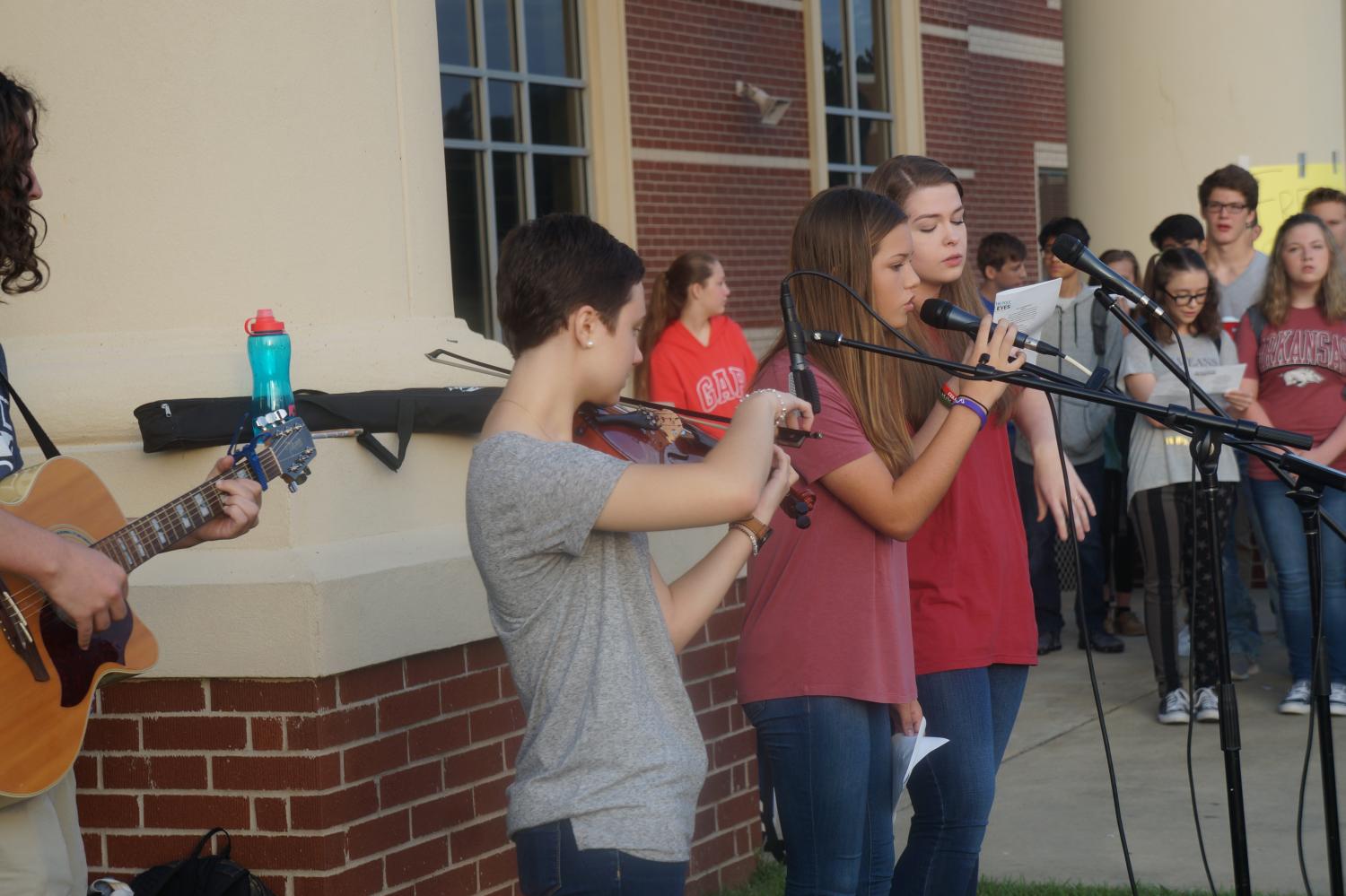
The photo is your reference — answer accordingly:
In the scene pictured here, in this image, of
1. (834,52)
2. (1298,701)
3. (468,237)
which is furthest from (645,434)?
(834,52)

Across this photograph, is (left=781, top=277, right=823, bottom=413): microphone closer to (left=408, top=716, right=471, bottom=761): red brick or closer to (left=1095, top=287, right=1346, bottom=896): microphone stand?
(left=1095, top=287, right=1346, bottom=896): microphone stand

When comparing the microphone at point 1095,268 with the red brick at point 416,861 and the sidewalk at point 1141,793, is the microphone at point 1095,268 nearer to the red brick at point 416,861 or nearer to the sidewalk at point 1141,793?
the red brick at point 416,861

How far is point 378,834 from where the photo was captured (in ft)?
12.5

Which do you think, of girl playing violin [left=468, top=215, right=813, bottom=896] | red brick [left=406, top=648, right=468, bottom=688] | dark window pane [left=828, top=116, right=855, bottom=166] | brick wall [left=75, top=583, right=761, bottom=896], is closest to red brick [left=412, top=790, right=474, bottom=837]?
brick wall [left=75, top=583, right=761, bottom=896]

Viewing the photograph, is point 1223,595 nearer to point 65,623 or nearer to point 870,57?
point 65,623

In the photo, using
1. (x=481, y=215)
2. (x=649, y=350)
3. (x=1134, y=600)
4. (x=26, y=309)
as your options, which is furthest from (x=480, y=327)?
(x=26, y=309)

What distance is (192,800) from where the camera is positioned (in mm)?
3803

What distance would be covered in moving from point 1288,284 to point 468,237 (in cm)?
503

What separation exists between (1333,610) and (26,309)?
17.3 feet

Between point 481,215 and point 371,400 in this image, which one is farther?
point 481,215

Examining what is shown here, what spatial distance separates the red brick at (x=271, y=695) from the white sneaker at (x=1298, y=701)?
4719 millimetres

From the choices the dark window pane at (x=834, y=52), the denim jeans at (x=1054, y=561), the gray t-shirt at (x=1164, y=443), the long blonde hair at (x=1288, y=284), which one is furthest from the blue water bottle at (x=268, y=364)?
the dark window pane at (x=834, y=52)

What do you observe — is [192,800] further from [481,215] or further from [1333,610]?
[481,215]

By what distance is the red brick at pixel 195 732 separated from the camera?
3773 mm
